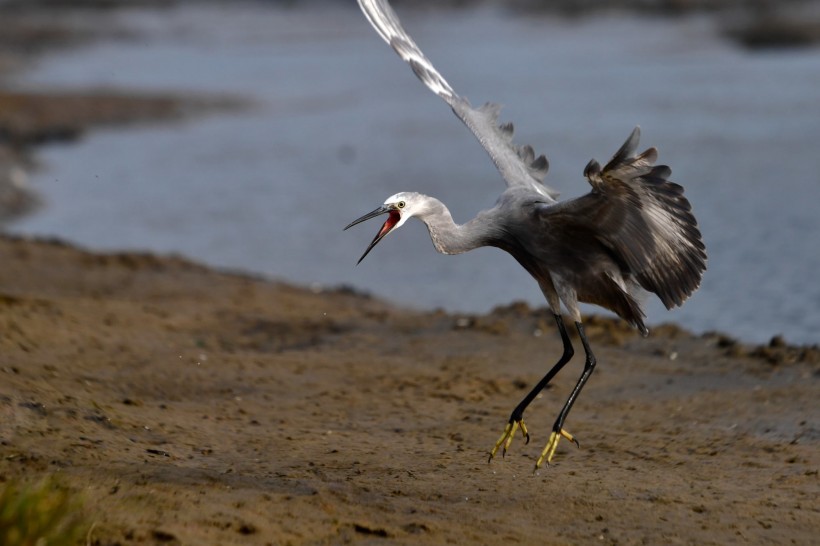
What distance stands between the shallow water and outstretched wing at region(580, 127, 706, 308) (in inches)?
148

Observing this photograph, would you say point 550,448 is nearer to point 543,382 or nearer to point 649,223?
point 543,382

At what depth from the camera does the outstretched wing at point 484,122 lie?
23.7 ft

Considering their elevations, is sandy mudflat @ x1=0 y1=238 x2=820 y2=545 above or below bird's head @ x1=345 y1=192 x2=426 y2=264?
below

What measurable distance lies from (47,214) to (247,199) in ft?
8.60

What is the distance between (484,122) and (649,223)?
179 cm

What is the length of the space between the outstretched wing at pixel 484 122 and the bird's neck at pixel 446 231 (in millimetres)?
611

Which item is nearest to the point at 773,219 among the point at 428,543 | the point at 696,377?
the point at 696,377

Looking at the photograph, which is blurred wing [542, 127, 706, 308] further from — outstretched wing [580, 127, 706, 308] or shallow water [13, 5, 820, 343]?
shallow water [13, 5, 820, 343]

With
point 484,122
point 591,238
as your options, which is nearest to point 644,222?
point 591,238

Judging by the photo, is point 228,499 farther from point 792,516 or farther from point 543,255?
point 792,516

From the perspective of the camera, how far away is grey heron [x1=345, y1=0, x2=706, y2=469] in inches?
233

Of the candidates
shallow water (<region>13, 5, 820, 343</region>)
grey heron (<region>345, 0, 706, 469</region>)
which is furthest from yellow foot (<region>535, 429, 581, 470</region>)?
shallow water (<region>13, 5, 820, 343</region>)

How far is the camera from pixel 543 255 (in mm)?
6449

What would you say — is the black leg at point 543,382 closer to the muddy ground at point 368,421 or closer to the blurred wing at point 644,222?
the muddy ground at point 368,421
